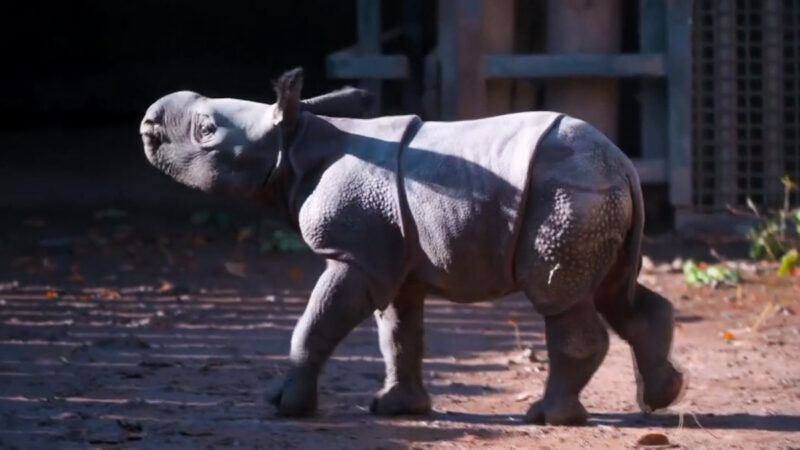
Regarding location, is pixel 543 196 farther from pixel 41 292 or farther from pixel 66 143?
pixel 66 143

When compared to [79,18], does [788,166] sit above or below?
below

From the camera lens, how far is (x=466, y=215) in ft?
16.4

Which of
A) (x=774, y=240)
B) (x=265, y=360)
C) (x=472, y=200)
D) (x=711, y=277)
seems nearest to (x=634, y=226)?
(x=472, y=200)

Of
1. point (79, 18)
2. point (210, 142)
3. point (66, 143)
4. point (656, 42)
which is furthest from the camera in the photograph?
point (79, 18)

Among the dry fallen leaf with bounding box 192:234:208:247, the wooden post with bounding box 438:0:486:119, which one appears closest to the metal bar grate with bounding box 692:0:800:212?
→ the wooden post with bounding box 438:0:486:119

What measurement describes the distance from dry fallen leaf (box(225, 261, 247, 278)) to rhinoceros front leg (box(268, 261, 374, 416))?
11.5 feet

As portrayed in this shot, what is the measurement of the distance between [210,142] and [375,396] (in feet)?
3.75

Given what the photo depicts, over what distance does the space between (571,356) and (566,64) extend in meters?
4.59

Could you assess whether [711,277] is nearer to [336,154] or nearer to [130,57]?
[336,154]

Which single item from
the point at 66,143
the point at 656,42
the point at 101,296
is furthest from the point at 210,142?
the point at 66,143

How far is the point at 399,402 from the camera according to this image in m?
5.37

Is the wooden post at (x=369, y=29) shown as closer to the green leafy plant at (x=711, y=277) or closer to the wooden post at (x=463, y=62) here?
the wooden post at (x=463, y=62)

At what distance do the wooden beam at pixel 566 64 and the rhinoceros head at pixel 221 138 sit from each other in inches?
164

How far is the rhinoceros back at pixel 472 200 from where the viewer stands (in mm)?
4980
